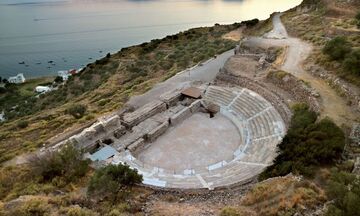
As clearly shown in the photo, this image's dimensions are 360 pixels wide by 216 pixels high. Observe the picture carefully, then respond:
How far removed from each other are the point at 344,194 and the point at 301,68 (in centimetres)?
1536

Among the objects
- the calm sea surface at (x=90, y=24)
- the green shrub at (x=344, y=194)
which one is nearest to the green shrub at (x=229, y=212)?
the green shrub at (x=344, y=194)

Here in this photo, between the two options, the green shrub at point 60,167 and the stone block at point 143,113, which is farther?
the stone block at point 143,113

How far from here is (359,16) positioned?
2908cm

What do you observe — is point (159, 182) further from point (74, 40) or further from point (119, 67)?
point (74, 40)

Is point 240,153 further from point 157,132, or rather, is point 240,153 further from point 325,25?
point 325,25

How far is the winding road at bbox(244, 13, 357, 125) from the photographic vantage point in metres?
18.7

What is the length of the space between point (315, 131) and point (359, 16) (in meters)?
18.3

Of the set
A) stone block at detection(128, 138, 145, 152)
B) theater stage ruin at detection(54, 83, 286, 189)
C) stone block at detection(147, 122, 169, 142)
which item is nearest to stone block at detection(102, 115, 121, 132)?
theater stage ruin at detection(54, 83, 286, 189)

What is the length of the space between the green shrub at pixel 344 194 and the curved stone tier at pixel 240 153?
443cm

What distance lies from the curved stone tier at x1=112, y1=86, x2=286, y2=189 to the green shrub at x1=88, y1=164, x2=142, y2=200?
50.2 inches

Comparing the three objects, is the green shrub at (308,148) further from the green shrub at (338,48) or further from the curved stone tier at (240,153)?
the green shrub at (338,48)

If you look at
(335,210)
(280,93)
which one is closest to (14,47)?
(280,93)

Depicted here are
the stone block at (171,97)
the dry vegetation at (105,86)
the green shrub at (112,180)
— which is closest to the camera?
the green shrub at (112,180)

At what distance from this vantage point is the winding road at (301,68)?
18673mm
